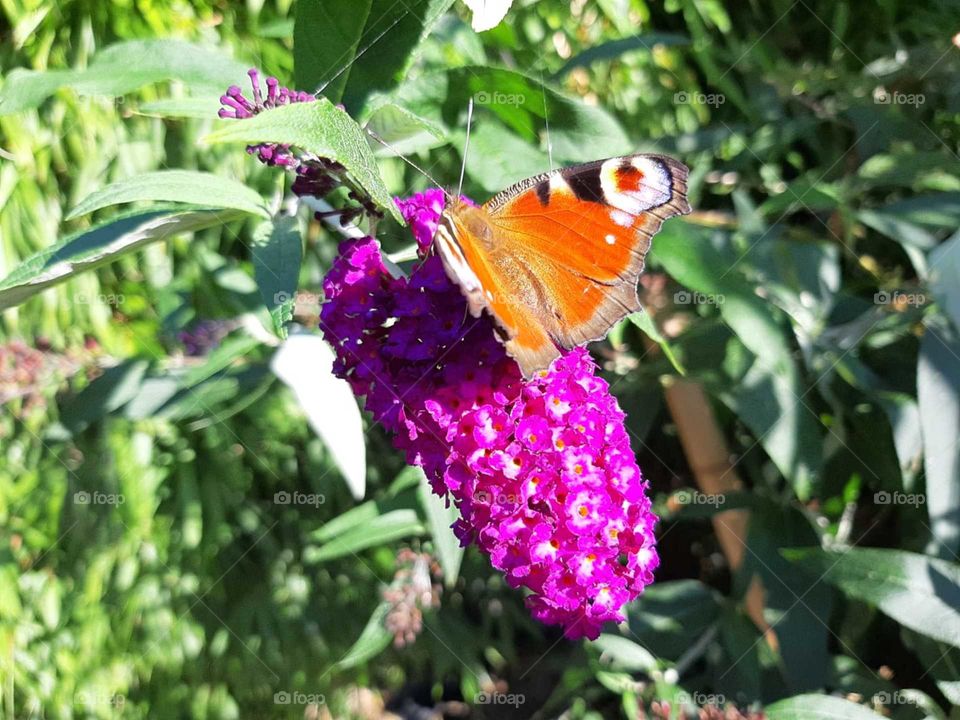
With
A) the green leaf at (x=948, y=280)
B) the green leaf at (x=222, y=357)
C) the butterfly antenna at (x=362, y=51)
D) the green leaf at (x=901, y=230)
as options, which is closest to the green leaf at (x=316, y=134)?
the butterfly antenna at (x=362, y=51)

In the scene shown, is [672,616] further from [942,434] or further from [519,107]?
[519,107]

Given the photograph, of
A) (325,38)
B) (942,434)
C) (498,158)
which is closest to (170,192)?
(325,38)

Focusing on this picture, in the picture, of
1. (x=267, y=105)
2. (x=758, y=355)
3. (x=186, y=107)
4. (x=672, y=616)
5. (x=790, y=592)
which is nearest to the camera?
(x=267, y=105)

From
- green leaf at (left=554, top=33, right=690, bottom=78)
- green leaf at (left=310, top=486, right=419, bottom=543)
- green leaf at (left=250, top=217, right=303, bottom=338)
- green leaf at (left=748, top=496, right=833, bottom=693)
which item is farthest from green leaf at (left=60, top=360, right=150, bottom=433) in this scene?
green leaf at (left=748, top=496, right=833, bottom=693)

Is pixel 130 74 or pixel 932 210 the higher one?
pixel 130 74

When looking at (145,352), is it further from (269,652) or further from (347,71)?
(347,71)

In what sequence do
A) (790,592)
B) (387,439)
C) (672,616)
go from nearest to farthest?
(790,592)
(672,616)
(387,439)
